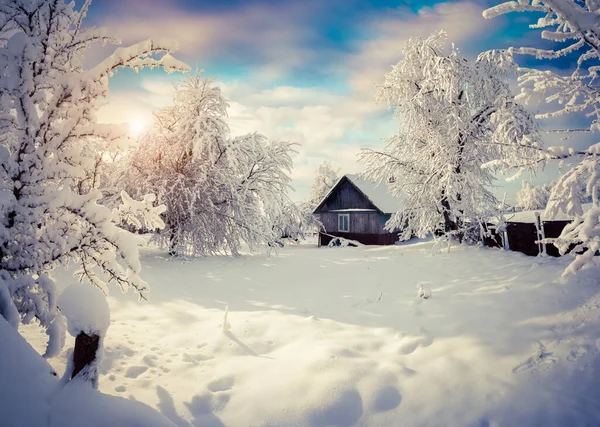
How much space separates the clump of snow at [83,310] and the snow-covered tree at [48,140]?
1.03m

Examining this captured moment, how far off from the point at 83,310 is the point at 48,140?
2.01 metres

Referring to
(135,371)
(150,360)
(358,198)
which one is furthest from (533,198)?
(135,371)

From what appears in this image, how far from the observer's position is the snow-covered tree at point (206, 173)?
1135cm

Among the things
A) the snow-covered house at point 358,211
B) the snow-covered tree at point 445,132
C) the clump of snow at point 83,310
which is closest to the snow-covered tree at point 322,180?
the snow-covered house at point 358,211

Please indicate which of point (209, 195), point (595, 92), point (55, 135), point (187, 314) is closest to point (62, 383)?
point (55, 135)

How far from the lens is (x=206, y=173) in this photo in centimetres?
1159

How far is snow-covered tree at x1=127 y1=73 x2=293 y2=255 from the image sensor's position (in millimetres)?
11352

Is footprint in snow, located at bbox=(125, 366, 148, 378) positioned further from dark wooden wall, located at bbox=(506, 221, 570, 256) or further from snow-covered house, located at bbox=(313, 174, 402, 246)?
snow-covered house, located at bbox=(313, 174, 402, 246)

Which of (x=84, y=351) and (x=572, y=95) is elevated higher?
(x=572, y=95)

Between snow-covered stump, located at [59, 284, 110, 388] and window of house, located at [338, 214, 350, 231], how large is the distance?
22031 mm

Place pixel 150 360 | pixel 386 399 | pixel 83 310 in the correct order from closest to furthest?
1. pixel 83 310
2. pixel 386 399
3. pixel 150 360

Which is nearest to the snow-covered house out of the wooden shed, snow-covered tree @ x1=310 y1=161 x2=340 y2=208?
the wooden shed

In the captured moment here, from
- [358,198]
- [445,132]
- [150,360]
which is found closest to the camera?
[150,360]

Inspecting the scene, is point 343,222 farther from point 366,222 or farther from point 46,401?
point 46,401
